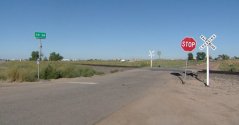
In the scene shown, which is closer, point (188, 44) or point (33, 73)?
point (188, 44)

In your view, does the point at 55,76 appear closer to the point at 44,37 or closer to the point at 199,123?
the point at 44,37

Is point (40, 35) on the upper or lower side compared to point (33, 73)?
upper

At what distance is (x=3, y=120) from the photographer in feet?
29.9

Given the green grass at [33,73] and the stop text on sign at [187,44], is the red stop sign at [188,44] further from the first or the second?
the green grass at [33,73]

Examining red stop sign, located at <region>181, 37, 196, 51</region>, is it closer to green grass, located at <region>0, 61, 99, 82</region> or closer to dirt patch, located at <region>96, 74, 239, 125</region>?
dirt patch, located at <region>96, 74, 239, 125</region>

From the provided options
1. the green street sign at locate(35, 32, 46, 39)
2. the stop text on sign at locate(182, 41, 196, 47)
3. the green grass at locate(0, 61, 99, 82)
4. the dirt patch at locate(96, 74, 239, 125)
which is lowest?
the dirt patch at locate(96, 74, 239, 125)

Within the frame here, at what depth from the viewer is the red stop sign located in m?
25.1

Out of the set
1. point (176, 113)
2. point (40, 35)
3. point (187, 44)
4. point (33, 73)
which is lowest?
point (176, 113)

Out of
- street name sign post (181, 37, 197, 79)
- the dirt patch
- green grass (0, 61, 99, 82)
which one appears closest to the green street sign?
green grass (0, 61, 99, 82)

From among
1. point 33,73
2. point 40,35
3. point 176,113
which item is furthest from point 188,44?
point 176,113

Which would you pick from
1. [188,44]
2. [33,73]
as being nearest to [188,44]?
[188,44]

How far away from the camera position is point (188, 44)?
→ 82.6 ft

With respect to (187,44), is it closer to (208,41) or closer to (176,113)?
(208,41)

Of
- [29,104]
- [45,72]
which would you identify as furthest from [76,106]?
[45,72]
